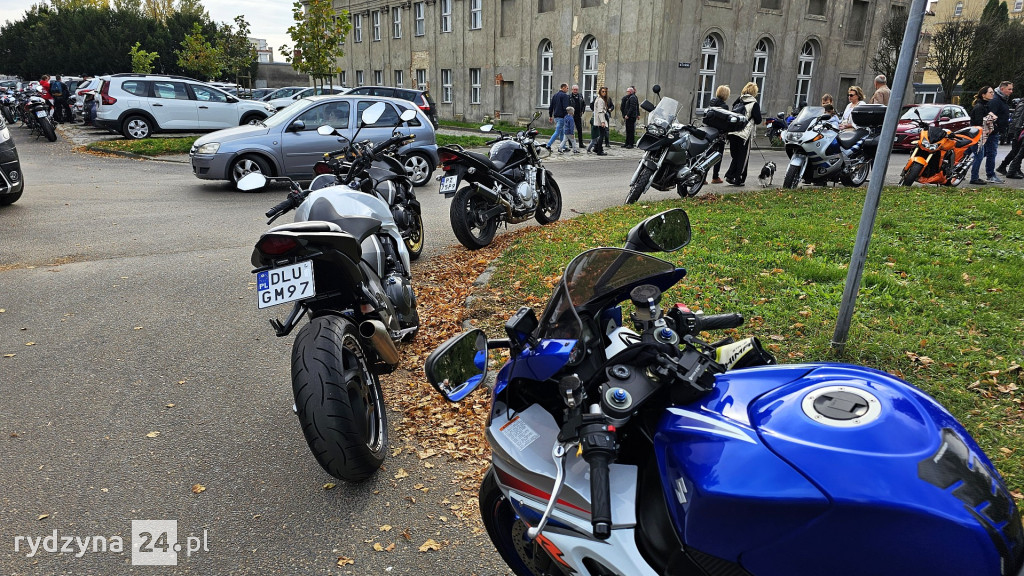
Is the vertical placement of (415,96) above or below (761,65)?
below

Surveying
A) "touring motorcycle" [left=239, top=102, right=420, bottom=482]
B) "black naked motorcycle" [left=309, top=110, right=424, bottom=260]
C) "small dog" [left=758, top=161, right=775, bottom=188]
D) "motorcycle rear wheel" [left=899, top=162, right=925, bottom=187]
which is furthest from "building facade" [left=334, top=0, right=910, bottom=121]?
"touring motorcycle" [left=239, top=102, right=420, bottom=482]

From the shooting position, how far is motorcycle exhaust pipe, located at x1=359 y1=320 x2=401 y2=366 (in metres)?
3.28

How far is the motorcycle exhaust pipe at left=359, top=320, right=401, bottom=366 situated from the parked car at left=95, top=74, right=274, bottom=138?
58.0 feet

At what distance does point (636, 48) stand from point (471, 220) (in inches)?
765

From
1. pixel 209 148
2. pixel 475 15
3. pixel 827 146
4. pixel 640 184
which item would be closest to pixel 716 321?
pixel 640 184

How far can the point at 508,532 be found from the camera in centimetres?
227

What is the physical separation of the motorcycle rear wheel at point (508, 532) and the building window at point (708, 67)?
25.2 m

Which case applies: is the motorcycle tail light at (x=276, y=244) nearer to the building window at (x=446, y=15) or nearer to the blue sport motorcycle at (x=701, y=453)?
the blue sport motorcycle at (x=701, y=453)

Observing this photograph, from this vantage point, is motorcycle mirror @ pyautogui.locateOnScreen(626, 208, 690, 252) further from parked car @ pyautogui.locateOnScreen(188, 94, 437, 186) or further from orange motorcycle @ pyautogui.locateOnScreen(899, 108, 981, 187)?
orange motorcycle @ pyautogui.locateOnScreen(899, 108, 981, 187)

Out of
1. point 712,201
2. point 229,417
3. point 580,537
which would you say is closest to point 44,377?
point 229,417

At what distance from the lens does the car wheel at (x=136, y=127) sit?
17.9m

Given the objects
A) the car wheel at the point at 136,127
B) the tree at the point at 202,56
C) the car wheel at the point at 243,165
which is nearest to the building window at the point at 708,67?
the car wheel at the point at 243,165

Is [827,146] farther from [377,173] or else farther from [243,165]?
[243,165]

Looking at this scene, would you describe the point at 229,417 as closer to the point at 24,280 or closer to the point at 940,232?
the point at 24,280
